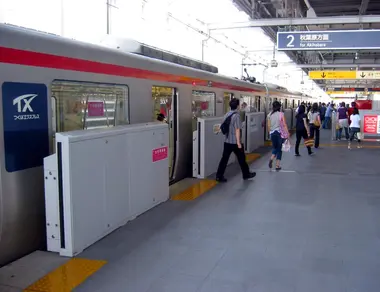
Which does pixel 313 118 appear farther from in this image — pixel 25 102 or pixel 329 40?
pixel 25 102

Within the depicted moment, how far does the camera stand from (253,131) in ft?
38.5

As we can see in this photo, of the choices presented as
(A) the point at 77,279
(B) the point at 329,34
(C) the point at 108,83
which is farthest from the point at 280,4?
(A) the point at 77,279

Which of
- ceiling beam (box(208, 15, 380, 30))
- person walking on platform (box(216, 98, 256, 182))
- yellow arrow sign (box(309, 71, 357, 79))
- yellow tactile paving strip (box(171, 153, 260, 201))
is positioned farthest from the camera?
yellow arrow sign (box(309, 71, 357, 79))

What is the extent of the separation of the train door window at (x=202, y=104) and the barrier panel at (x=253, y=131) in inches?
96.1

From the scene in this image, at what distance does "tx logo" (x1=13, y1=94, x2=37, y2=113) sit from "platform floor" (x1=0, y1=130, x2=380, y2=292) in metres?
1.41

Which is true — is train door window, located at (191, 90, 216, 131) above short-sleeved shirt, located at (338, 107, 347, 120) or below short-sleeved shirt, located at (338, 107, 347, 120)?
above

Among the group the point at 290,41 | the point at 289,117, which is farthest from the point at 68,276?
the point at 289,117

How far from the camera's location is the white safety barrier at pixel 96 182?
3.67 metres

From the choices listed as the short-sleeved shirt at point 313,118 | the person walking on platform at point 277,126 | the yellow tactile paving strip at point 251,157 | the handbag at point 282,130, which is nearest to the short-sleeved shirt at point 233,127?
the person walking on platform at point 277,126

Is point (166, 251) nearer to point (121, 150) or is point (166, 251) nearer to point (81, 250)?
point (81, 250)

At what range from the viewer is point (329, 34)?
36.4ft

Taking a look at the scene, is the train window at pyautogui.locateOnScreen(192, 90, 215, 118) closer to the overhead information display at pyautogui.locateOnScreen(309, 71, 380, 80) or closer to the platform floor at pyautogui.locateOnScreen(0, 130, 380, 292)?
the platform floor at pyautogui.locateOnScreen(0, 130, 380, 292)

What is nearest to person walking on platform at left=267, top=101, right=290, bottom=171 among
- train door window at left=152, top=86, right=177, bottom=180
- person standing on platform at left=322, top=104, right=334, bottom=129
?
train door window at left=152, top=86, right=177, bottom=180

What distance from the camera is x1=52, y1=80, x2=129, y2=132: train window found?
159 inches
